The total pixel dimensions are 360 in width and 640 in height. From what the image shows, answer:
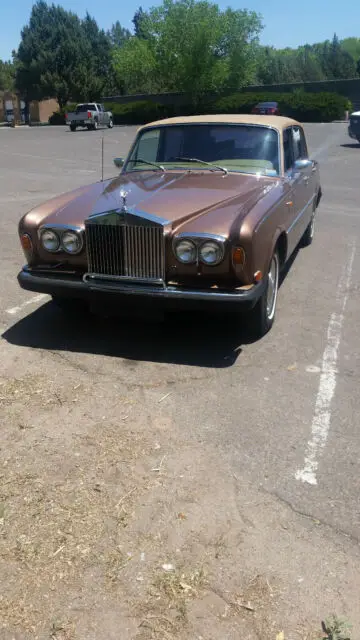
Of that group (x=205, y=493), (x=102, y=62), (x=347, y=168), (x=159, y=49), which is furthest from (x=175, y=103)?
(x=205, y=493)

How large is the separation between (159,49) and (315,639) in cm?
5749

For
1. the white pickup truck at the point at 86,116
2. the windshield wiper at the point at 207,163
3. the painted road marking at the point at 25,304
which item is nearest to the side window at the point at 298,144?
the windshield wiper at the point at 207,163

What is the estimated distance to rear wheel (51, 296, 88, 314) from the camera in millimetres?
5121

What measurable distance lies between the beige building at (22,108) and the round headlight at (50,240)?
56.1 metres

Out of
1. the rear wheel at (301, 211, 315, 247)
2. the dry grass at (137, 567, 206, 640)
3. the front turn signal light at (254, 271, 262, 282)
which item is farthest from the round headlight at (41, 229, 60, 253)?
the rear wheel at (301, 211, 315, 247)

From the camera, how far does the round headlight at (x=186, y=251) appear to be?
4109mm

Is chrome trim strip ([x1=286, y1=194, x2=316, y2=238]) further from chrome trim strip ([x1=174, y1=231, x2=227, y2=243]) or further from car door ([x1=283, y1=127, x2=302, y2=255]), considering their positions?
chrome trim strip ([x1=174, y1=231, x2=227, y2=243])

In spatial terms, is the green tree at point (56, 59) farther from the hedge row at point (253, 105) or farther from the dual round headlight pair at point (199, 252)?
the dual round headlight pair at point (199, 252)

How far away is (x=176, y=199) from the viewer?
4.61m

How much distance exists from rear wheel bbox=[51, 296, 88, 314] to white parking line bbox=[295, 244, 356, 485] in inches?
87.8

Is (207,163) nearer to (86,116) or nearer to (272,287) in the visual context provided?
(272,287)

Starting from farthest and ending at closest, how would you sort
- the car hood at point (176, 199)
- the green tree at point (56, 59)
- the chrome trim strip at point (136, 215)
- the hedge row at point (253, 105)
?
the green tree at point (56, 59)
the hedge row at point (253, 105)
the car hood at point (176, 199)
the chrome trim strip at point (136, 215)

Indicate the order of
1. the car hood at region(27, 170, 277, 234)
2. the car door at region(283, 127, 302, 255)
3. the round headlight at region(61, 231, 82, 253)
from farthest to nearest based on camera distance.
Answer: the car door at region(283, 127, 302, 255) → the round headlight at region(61, 231, 82, 253) → the car hood at region(27, 170, 277, 234)

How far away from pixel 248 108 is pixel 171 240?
43.5 metres
